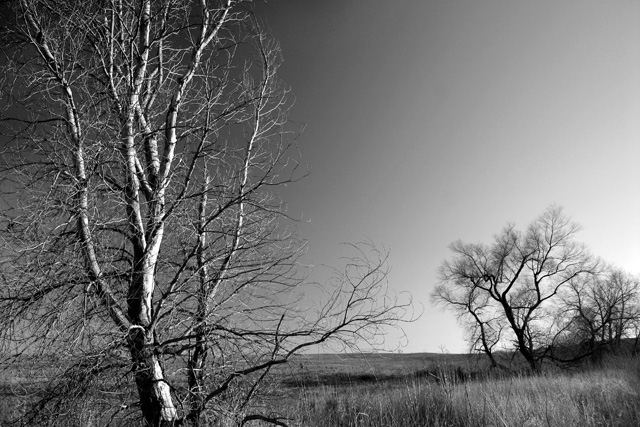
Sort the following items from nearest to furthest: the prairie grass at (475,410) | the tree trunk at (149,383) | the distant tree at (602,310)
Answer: the tree trunk at (149,383), the prairie grass at (475,410), the distant tree at (602,310)

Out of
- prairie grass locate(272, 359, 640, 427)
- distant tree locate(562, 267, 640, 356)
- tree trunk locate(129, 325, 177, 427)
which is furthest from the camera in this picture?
distant tree locate(562, 267, 640, 356)

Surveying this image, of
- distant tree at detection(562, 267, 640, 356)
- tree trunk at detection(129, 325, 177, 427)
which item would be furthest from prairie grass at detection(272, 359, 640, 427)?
distant tree at detection(562, 267, 640, 356)

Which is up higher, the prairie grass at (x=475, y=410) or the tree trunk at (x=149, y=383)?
the tree trunk at (x=149, y=383)

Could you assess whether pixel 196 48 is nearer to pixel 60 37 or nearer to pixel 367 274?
pixel 60 37

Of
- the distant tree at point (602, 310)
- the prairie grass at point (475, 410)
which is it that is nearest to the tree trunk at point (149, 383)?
the prairie grass at point (475, 410)

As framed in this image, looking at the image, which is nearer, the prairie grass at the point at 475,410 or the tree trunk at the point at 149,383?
the tree trunk at the point at 149,383

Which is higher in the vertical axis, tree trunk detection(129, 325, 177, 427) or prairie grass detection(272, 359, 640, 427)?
tree trunk detection(129, 325, 177, 427)

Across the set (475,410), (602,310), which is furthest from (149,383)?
(602,310)

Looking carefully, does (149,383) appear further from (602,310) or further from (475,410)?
(602,310)

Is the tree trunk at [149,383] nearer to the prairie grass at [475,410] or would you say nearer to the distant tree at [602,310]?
the prairie grass at [475,410]

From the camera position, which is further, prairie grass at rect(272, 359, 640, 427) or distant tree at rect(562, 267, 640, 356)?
distant tree at rect(562, 267, 640, 356)

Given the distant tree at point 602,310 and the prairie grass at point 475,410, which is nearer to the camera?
the prairie grass at point 475,410

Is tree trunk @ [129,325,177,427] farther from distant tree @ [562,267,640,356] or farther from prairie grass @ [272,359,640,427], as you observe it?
distant tree @ [562,267,640,356]

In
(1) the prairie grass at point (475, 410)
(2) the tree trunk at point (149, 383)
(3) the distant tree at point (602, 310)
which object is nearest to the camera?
(2) the tree trunk at point (149, 383)
